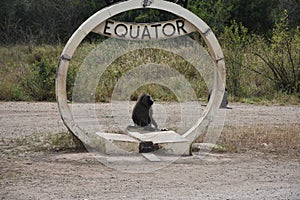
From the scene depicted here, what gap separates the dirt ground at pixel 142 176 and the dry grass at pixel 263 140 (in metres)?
0.46

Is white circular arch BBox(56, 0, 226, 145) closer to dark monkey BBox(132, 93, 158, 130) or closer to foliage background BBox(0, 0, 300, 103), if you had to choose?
dark monkey BBox(132, 93, 158, 130)

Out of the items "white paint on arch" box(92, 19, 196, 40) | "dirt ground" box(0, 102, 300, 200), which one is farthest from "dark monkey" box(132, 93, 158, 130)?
"dirt ground" box(0, 102, 300, 200)

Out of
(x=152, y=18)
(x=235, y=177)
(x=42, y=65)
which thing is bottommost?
(x=235, y=177)

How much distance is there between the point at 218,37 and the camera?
24500 millimetres

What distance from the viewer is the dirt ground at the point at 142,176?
25.5ft

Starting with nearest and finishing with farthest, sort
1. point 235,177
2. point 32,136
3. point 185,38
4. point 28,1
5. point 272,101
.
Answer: point 235,177 < point 32,136 < point 272,101 < point 185,38 < point 28,1

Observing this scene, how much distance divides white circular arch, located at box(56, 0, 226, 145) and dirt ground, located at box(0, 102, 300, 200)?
0.54m

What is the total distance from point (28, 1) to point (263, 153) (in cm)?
Result: 2623

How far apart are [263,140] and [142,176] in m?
3.67

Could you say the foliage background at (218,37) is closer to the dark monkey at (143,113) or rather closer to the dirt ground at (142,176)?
the dark monkey at (143,113)

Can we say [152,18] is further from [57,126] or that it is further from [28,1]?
[57,126]

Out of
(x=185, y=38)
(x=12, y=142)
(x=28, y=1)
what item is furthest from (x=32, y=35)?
(x=12, y=142)

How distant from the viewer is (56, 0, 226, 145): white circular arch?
10133mm

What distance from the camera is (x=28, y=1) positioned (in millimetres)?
34906
